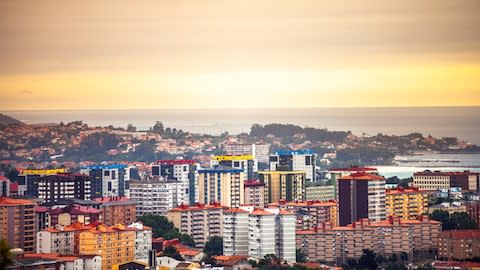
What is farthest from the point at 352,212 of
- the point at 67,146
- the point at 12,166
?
the point at 67,146

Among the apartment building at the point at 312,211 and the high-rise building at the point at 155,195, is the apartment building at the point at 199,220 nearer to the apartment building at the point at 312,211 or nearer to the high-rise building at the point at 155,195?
the apartment building at the point at 312,211

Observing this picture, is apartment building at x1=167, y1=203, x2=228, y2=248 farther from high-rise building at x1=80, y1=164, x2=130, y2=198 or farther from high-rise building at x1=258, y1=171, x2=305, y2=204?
high-rise building at x1=80, y1=164, x2=130, y2=198

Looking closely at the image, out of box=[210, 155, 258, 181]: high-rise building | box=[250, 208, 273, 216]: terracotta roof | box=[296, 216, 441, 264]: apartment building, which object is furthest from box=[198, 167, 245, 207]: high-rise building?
box=[250, 208, 273, 216]: terracotta roof

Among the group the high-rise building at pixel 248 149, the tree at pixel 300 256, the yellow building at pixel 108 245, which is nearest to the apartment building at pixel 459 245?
the tree at pixel 300 256

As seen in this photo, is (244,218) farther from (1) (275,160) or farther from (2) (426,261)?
(1) (275,160)

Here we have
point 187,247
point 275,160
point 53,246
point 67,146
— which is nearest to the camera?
point 53,246

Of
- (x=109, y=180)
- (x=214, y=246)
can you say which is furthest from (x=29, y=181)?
(x=214, y=246)

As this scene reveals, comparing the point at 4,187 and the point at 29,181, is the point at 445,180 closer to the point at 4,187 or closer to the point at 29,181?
the point at 29,181
